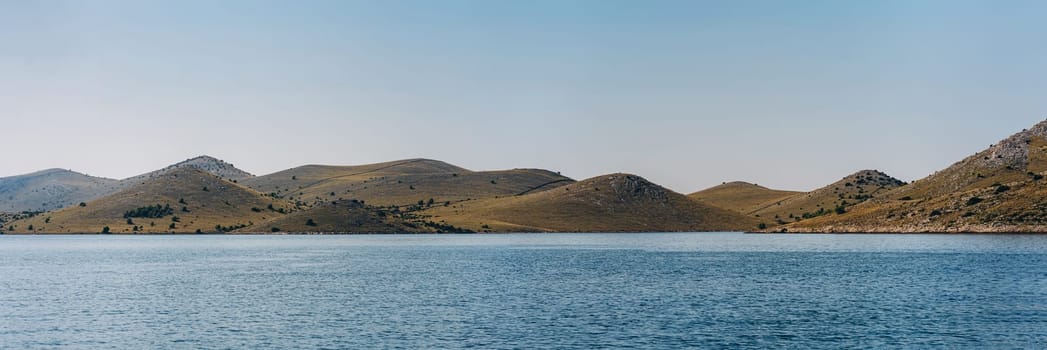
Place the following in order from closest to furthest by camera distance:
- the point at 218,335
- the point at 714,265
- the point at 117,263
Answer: the point at 218,335, the point at 714,265, the point at 117,263

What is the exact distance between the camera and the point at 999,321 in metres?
69.8

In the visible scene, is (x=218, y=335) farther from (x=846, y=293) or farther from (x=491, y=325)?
(x=846, y=293)

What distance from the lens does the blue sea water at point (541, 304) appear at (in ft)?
209

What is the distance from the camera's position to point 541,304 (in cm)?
8406

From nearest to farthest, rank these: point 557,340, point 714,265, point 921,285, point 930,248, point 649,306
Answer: point 557,340, point 649,306, point 921,285, point 714,265, point 930,248

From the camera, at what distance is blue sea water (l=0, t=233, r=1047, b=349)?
63688mm

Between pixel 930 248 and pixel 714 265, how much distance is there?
5721 cm

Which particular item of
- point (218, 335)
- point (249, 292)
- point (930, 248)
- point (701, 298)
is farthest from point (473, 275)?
point (930, 248)

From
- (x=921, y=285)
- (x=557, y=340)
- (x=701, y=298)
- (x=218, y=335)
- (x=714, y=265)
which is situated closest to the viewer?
(x=557, y=340)

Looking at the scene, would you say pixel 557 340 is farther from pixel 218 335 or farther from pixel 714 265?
→ pixel 714 265

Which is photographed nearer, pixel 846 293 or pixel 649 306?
pixel 649 306

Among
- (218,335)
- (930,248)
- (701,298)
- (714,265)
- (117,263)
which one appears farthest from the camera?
(930,248)

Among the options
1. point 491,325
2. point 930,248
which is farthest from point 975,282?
point 930,248

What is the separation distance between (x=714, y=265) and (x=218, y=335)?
295 ft
